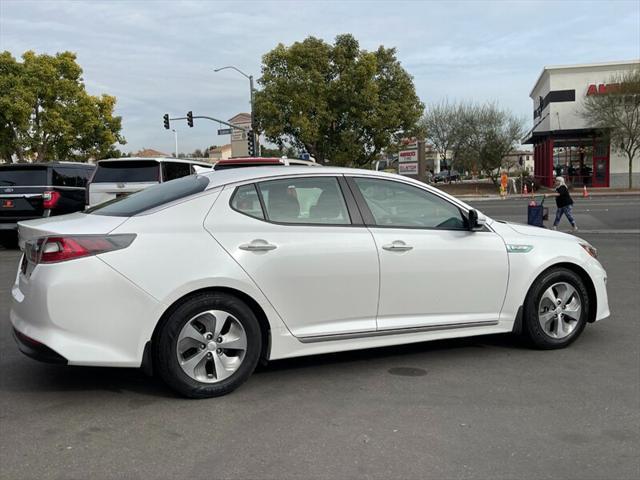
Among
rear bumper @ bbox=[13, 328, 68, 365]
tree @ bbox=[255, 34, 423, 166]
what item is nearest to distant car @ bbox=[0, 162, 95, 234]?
rear bumper @ bbox=[13, 328, 68, 365]

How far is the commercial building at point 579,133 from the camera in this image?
1652 inches

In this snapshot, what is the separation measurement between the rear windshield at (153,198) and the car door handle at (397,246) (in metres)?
1.42

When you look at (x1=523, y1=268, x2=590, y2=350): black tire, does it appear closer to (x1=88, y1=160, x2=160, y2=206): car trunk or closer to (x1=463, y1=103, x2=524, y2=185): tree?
(x1=88, y1=160, x2=160, y2=206): car trunk

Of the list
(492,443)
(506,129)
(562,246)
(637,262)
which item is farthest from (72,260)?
(506,129)

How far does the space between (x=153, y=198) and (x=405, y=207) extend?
6.39 ft

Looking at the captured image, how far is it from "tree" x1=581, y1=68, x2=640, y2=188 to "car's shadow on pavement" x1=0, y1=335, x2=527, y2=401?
128ft

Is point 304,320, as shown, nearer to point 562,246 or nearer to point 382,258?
point 382,258

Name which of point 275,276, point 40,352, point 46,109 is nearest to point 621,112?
point 46,109

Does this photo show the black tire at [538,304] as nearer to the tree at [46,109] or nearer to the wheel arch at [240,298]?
Result: the wheel arch at [240,298]

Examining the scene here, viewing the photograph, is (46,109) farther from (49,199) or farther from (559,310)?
(559,310)

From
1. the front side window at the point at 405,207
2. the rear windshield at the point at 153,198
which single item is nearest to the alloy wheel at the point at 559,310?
the front side window at the point at 405,207

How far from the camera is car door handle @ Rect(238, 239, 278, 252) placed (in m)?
4.09

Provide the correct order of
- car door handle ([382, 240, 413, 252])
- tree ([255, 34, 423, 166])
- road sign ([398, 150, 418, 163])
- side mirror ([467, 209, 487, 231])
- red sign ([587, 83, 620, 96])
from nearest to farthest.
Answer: car door handle ([382, 240, 413, 252])
side mirror ([467, 209, 487, 231])
road sign ([398, 150, 418, 163])
tree ([255, 34, 423, 166])
red sign ([587, 83, 620, 96])

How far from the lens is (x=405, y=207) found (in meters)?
4.79
